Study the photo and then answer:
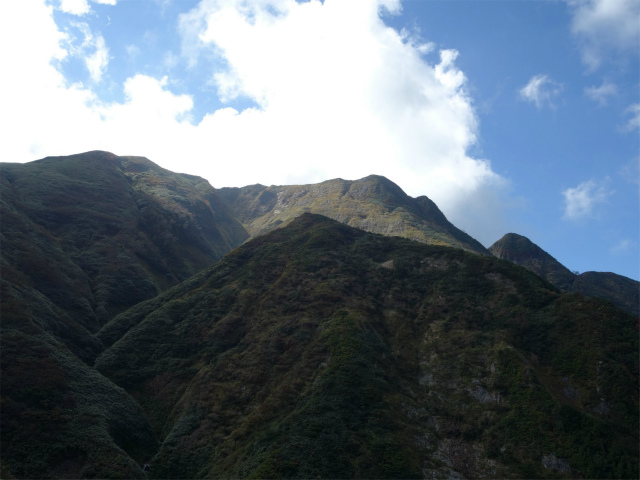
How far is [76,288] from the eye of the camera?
203 feet

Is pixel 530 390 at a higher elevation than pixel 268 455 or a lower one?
higher

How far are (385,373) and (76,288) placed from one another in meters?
49.2

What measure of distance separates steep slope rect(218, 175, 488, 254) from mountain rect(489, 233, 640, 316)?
31.6 ft

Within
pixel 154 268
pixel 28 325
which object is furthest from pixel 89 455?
pixel 154 268

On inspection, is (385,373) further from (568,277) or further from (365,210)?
(365,210)

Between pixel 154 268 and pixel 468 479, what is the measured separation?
74814mm

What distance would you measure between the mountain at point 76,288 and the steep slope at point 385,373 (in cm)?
521

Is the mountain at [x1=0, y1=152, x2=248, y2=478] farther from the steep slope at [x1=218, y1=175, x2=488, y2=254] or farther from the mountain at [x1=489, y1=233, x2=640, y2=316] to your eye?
the mountain at [x1=489, y1=233, x2=640, y2=316]

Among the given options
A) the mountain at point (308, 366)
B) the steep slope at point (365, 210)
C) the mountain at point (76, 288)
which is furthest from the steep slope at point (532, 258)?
the mountain at point (76, 288)

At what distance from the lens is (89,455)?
31312 millimetres

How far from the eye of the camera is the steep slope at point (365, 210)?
4843 inches

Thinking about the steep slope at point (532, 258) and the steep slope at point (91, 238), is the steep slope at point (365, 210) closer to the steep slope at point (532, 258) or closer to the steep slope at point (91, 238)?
the steep slope at point (532, 258)

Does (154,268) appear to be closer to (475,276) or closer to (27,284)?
(27,284)

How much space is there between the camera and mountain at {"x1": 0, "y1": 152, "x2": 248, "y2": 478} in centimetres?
3161
